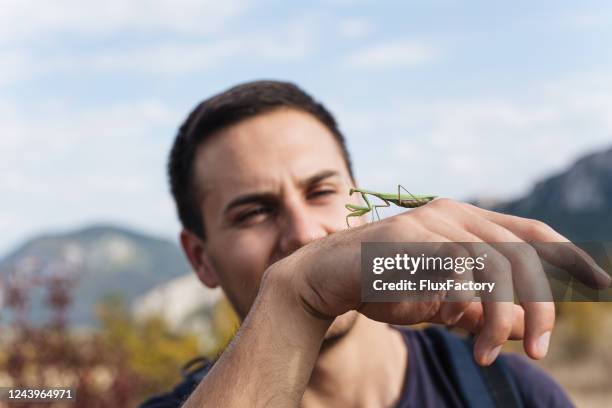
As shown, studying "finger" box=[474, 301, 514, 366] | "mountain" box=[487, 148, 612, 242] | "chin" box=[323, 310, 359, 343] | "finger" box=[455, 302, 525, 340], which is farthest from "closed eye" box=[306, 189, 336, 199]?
"mountain" box=[487, 148, 612, 242]

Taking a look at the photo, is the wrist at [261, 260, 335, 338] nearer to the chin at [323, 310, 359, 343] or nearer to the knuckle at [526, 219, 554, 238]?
the knuckle at [526, 219, 554, 238]

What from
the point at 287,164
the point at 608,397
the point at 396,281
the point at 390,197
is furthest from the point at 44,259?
the point at 608,397

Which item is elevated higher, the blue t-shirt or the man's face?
the man's face

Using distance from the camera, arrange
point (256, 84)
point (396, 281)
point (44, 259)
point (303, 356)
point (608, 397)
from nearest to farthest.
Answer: point (396, 281) < point (303, 356) < point (256, 84) < point (44, 259) < point (608, 397)

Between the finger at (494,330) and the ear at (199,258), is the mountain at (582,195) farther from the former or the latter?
the finger at (494,330)

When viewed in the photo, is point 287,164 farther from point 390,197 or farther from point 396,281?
point 396,281

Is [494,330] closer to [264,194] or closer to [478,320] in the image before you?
[478,320]

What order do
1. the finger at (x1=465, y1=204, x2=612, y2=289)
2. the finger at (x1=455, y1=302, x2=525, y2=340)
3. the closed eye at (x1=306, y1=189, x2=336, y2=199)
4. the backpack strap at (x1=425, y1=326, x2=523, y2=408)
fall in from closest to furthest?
the finger at (x1=465, y1=204, x2=612, y2=289) → the finger at (x1=455, y1=302, x2=525, y2=340) → the backpack strap at (x1=425, y1=326, x2=523, y2=408) → the closed eye at (x1=306, y1=189, x2=336, y2=199)
